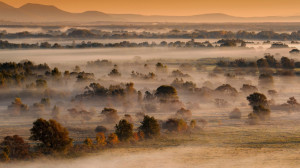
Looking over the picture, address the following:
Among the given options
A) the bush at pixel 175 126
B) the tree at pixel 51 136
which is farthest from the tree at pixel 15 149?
the bush at pixel 175 126

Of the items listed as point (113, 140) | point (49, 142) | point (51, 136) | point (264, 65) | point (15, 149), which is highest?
point (51, 136)

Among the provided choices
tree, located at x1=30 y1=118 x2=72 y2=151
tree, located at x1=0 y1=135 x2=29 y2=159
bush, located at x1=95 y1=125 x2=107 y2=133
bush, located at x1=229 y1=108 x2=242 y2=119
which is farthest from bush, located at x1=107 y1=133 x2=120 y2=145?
bush, located at x1=229 y1=108 x2=242 y2=119

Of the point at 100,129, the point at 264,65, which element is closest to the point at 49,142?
the point at 100,129

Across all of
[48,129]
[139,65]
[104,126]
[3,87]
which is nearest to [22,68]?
[3,87]

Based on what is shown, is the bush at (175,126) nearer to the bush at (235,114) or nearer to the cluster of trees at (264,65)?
the bush at (235,114)

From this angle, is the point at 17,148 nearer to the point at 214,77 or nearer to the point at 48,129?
the point at 48,129

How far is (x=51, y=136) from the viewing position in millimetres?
36500

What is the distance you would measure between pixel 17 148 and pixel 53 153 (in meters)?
3.07

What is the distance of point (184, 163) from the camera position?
3484cm

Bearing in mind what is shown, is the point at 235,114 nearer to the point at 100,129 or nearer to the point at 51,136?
the point at 100,129

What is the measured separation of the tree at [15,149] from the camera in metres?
34.3

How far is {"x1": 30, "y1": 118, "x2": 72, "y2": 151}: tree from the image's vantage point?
36.2m

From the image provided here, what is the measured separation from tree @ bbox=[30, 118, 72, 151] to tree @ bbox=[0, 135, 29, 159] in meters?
1.72

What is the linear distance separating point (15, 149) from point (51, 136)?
3250mm
